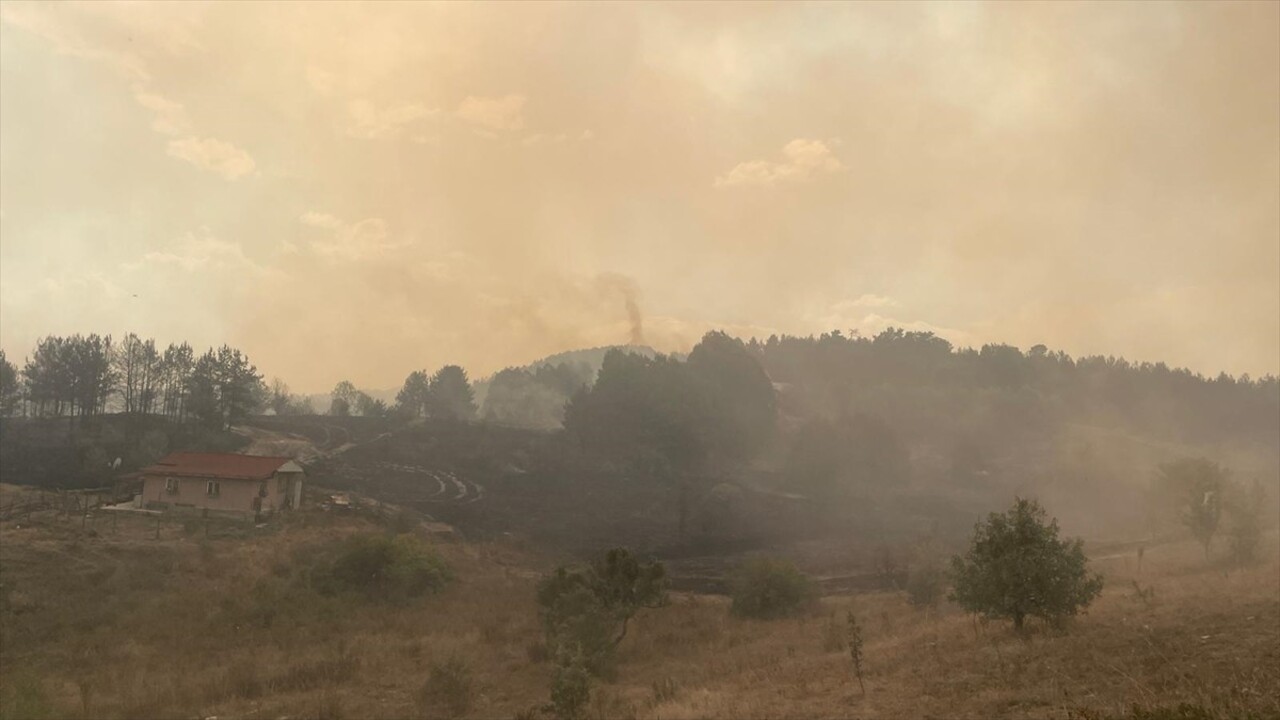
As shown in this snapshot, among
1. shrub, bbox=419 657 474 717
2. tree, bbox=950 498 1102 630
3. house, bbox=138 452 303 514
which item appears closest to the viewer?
tree, bbox=950 498 1102 630

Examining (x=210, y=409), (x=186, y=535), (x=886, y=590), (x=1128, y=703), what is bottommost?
(x=886, y=590)

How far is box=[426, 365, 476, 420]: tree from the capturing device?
160 m

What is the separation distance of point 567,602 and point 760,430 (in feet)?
309

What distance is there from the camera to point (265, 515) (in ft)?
189

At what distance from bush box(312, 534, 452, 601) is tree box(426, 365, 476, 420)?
381 ft

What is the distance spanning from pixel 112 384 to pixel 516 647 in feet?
333

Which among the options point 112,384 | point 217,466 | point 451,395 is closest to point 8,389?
point 112,384

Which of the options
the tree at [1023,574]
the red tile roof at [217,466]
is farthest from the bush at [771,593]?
the red tile roof at [217,466]

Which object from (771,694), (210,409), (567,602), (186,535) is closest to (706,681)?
(771,694)

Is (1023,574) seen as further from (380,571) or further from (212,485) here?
(212,485)

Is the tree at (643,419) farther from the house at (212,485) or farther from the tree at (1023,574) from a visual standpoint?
the tree at (1023,574)

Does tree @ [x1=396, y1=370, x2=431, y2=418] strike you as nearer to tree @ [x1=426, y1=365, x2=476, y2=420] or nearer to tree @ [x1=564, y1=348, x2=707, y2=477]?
tree @ [x1=426, y1=365, x2=476, y2=420]

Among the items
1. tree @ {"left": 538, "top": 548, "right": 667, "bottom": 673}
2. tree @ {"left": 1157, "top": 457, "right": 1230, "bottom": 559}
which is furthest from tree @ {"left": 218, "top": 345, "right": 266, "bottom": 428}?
tree @ {"left": 1157, "top": 457, "right": 1230, "bottom": 559}

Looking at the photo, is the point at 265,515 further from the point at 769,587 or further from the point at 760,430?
the point at 760,430
